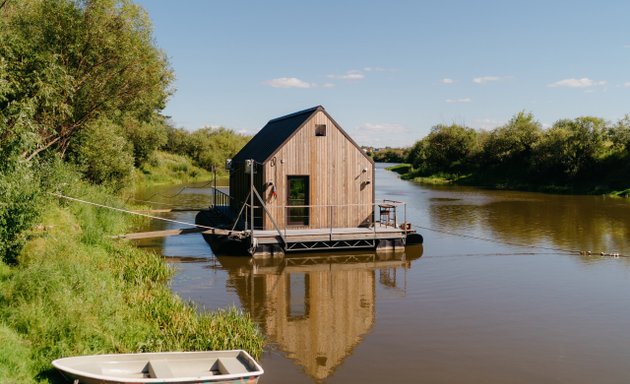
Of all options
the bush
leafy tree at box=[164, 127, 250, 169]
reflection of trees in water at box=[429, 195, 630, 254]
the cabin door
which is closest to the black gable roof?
the cabin door

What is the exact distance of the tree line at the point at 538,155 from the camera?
184 ft

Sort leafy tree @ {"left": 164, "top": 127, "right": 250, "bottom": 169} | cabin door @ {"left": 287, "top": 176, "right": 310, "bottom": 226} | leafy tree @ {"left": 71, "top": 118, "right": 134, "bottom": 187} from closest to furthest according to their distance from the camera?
cabin door @ {"left": 287, "top": 176, "right": 310, "bottom": 226}, leafy tree @ {"left": 71, "top": 118, "right": 134, "bottom": 187}, leafy tree @ {"left": 164, "top": 127, "right": 250, "bottom": 169}

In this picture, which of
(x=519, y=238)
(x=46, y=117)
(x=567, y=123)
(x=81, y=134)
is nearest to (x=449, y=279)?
(x=519, y=238)

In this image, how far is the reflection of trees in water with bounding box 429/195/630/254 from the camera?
27.2 metres

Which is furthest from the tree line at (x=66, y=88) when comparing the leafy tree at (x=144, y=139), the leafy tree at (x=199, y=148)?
the leafy tree at (x=199, y=148)

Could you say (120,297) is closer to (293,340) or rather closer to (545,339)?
(293,340)

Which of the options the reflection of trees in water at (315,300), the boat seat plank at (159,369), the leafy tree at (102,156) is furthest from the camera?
the leafy tree at (102,156)

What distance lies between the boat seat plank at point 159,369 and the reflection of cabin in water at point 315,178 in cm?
1284

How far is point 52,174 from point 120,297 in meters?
9.30

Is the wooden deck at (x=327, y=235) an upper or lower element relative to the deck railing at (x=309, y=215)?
lower

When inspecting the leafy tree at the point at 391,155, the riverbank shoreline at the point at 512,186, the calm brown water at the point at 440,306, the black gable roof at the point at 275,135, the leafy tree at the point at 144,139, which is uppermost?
the leafy tree at the point at 391,155

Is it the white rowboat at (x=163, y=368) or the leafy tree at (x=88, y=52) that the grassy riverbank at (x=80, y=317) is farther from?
the leafy tree at (x=88, y=52)

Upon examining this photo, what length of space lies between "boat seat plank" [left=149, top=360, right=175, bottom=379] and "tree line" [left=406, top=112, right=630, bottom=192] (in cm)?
5202

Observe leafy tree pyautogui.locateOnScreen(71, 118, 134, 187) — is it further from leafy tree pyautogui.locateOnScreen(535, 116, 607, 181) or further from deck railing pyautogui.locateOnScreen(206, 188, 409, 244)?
leafy tree pyautogui.locateOnScreen(535, 116, 607, 181)
